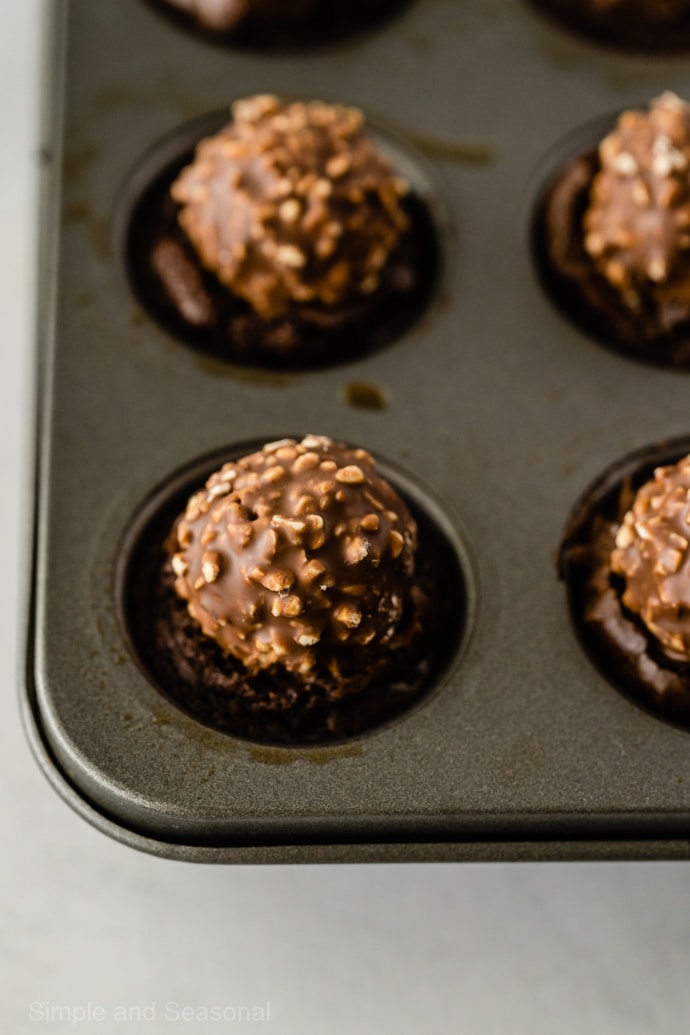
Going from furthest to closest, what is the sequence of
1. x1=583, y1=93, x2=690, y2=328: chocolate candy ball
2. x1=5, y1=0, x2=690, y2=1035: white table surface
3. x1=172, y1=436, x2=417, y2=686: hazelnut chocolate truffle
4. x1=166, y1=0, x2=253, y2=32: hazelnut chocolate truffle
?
x1=166, y1=0, x2=253, y2=32: hazelnut chocolate truffle
x1=583, y1=93, x2=690, y2=328: chocolate candy ball
x1=5, y1=0, x2=690, y2=1035: white table surface
x1=172, y1=436, x2=417, y2=686: hazelnut chocolate truffle

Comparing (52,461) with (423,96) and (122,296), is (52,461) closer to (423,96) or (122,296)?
(122,296)

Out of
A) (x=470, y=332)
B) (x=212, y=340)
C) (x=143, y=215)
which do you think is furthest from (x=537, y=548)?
(x=143, y=215)

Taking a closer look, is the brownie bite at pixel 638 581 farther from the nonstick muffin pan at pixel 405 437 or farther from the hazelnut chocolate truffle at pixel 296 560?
the hazelnut chocolate truffle at pixel 296 560

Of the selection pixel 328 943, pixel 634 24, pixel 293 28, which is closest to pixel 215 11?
pixel 293 28

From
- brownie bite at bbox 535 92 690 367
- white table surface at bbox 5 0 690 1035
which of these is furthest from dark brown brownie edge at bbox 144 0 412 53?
white table surface at bbox 5 0 690 1035

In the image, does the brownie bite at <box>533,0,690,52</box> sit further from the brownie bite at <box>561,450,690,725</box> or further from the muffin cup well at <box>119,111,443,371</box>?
the brownie bite at <box>561,450,690,725</box>

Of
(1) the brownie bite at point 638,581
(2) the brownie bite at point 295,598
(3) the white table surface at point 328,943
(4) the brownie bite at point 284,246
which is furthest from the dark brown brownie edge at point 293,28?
(1) the brownie bite at point 638,581

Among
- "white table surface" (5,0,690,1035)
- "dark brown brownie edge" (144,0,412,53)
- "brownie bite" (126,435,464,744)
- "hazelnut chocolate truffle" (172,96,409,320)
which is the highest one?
"dark brown brownie edge" (144,0,412,53)
